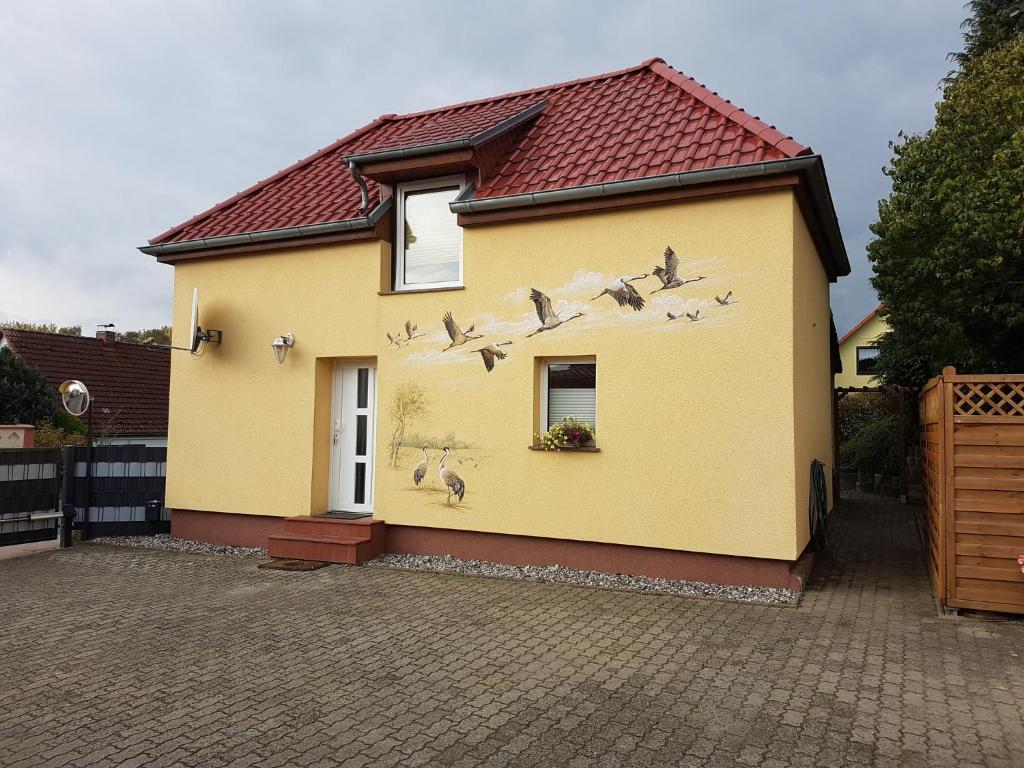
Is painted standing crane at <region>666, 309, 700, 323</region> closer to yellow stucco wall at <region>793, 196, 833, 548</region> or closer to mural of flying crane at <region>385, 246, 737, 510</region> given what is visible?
mural of flying crane at <region>385, 246, 737, 510</region>

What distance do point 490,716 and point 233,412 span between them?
7043 mm

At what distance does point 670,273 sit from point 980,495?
353 centimetres

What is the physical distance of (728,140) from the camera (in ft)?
25.1

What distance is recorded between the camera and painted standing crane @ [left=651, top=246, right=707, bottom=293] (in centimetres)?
745

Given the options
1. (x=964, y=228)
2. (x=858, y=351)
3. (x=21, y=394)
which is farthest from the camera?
(x=858, y=351)

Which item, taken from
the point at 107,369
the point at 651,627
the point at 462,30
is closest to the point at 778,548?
the point at 651,627

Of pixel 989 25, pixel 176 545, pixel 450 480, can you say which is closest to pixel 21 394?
pixel 176 545

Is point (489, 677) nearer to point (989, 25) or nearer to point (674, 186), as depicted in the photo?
point (674, 186)

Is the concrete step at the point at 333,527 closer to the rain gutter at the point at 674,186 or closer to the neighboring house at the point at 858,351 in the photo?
the rain gutter at the point at 674,186

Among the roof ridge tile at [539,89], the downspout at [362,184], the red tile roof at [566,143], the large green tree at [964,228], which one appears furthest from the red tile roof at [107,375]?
the large green tree at [964,228]

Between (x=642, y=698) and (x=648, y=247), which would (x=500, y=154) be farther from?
(x=642, y=698)

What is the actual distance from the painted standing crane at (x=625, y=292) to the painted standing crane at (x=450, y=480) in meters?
2.71

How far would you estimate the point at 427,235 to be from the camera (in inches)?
359

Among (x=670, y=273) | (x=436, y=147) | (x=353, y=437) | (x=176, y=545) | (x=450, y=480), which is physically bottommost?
(x=176, y=545)
